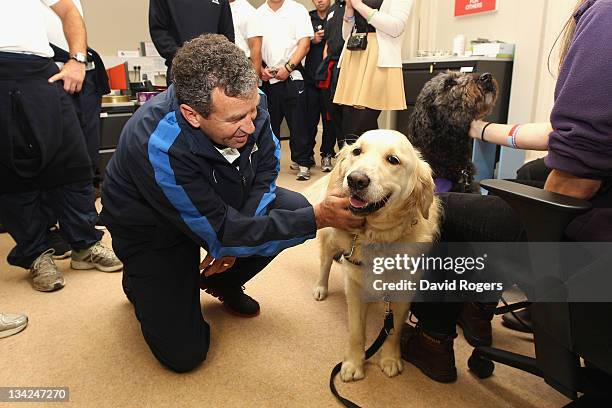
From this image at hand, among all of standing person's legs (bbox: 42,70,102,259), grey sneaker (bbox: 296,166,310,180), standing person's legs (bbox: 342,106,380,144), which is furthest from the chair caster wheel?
grey sneaker (bbox: 296,166,310,180)

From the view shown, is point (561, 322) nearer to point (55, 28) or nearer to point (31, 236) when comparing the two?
point (31, 236)

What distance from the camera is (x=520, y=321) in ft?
5.47

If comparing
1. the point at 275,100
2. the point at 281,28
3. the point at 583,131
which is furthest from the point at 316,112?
the point at 583,131

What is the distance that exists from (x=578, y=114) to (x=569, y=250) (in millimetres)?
261

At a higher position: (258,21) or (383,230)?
(258,21)

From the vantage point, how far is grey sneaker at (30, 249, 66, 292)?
6.56 ft

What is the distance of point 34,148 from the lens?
189cm

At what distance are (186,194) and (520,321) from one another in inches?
54.9

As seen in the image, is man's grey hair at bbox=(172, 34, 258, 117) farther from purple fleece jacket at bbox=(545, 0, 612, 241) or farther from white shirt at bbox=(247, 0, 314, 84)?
white shirt at bbox=(247, 0, 314, 84)

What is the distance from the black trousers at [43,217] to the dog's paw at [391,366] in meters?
1.65

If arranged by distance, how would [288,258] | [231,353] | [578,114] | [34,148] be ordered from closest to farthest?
[578,114] < [231,353] < [34,148] < [288,258]

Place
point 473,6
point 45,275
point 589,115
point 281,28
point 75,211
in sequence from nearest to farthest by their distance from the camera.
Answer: point 589,115
point 45,275
point 75,211
point 473,6
point 281,28

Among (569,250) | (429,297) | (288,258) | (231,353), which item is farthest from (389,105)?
(569,250)

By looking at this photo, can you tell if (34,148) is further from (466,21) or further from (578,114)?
(466,21)
